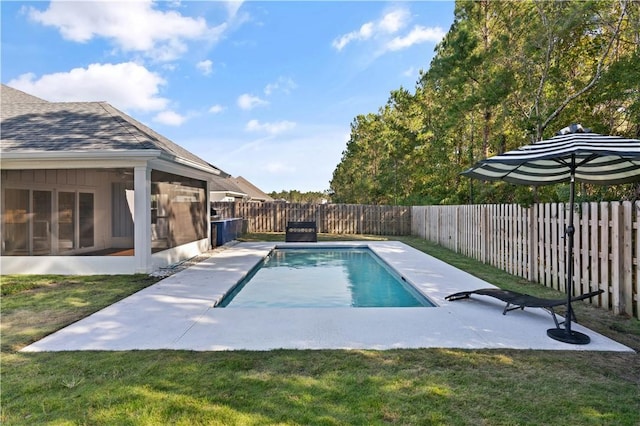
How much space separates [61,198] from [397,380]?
353 inches

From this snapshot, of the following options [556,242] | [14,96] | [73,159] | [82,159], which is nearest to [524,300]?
[556,242]

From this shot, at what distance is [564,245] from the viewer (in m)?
6.17

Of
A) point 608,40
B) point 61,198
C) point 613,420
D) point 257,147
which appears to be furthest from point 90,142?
point 257,147

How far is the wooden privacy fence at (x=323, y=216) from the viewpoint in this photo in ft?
67.7

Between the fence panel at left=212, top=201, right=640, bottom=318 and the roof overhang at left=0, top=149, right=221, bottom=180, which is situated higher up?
the roof overhang at left=0, top=149, right=221, bottom=180

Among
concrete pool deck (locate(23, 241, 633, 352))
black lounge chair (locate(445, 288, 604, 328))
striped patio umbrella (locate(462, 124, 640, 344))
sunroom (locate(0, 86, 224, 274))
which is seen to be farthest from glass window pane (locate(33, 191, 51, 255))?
striped patio umbrella (locate(462, 124, 640, 344))

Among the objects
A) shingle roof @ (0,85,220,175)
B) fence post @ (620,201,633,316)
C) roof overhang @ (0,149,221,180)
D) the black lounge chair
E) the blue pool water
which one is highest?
shingle roof @ (0,85,220,175)

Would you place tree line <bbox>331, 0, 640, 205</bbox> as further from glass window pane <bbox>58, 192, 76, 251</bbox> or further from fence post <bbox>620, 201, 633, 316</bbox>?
glass window pane <bbox>58, 192, 76, 251</bbox>

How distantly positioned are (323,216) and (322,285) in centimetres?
1341

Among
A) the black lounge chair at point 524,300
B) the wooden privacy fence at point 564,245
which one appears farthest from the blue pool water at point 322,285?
the wooden privacy fence at point 564,245

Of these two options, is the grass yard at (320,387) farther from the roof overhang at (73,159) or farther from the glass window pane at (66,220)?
the glass window pane at (66,220)

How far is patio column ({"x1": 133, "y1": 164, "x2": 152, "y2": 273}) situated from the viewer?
7.95 m

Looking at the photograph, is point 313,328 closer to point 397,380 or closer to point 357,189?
point 397,380

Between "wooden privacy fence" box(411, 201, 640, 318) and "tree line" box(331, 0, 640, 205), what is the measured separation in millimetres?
A: 825
